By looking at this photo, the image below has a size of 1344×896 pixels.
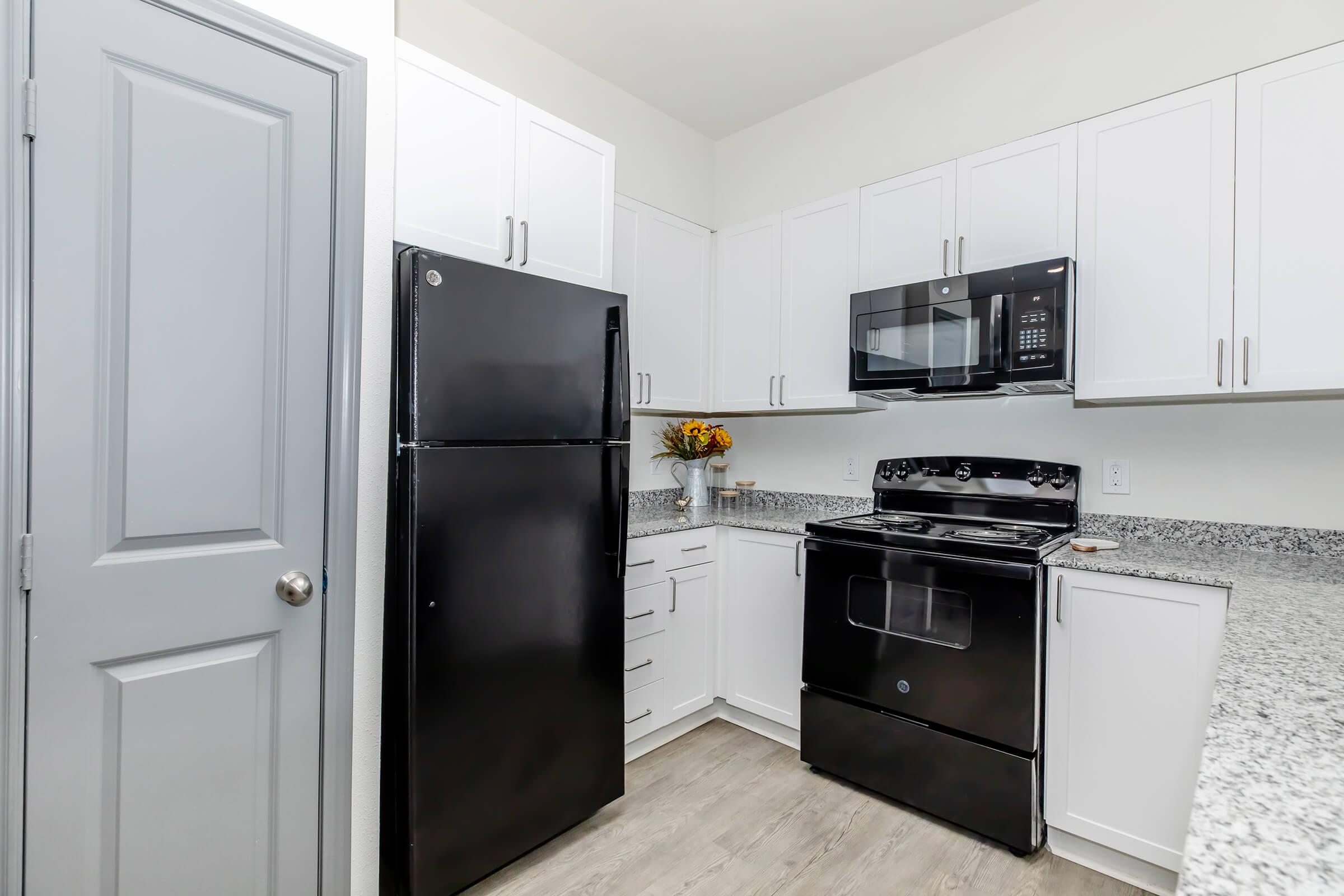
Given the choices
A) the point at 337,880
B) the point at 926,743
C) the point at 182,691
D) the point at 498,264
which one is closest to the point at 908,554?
the point at 926,743

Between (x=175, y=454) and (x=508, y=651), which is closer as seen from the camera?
(x=175, y=454)

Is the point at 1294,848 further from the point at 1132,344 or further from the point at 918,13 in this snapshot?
the point at 918,13

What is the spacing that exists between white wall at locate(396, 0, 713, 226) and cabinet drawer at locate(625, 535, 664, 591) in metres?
1.60

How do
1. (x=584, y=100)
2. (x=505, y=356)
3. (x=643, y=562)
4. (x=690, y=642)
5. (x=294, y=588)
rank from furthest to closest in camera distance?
(x=584, y=100) → (x=690, y=642) → (x=643, y=562) → (x=505, y=356) → (x=294, y=588)

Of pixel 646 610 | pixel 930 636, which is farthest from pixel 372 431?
pixel 930 636

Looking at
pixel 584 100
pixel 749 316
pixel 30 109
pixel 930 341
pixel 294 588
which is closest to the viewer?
pixel 30 109

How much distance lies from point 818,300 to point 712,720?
1.89m

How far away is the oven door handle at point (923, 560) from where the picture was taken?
6.30ft

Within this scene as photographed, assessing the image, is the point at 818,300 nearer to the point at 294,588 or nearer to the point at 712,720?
the point at 712,720

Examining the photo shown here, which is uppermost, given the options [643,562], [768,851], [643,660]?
[643,562]

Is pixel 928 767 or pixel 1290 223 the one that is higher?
pixel 1290 223

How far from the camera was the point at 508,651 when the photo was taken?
1776 millimetres

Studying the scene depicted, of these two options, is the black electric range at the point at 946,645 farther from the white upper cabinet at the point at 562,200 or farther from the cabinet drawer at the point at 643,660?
the white upper cabinet at the point at 562,200

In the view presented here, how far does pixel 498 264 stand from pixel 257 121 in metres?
0.69
